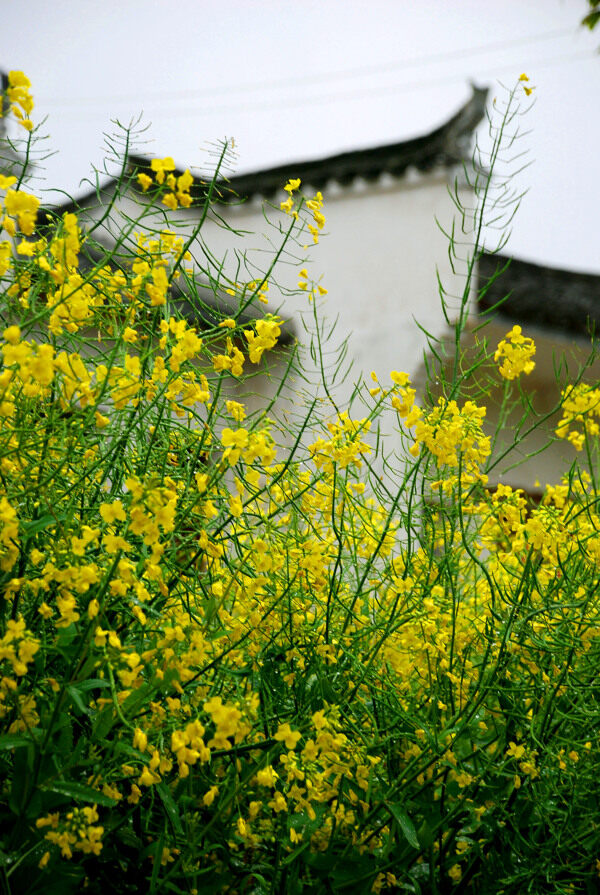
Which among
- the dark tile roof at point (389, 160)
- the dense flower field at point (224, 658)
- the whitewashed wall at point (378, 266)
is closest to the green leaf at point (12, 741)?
the dense flower field at point (224, 658)

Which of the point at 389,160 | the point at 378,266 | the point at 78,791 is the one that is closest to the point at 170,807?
the point at 78,791

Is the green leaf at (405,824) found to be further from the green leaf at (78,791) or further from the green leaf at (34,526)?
the green leaf at (34,526)

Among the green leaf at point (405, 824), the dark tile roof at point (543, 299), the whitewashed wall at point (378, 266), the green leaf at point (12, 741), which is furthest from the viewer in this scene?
the dark tile roof at point (543, 299)

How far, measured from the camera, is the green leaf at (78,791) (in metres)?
0.95

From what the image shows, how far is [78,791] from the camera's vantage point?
3.15ft

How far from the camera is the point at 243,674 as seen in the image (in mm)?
1160

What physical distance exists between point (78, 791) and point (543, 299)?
5590 mm

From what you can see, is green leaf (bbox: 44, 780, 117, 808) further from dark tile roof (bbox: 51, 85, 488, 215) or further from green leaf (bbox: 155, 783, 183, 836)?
dark tile roof (bbox: 51, 85, 488, 215)

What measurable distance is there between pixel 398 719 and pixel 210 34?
1561 centimetres

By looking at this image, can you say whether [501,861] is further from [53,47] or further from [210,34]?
[210,34]

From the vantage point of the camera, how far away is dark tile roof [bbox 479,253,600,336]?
19.7 ft

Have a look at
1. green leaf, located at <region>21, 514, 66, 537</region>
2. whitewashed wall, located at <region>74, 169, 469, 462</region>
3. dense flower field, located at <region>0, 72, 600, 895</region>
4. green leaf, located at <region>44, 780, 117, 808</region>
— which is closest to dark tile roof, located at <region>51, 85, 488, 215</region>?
whitewashed wall, located at <region>74, 169, 469, 462</region>

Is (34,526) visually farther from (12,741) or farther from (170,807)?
(170,807)

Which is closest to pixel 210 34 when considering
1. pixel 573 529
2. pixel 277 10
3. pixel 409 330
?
pixel 277 10
